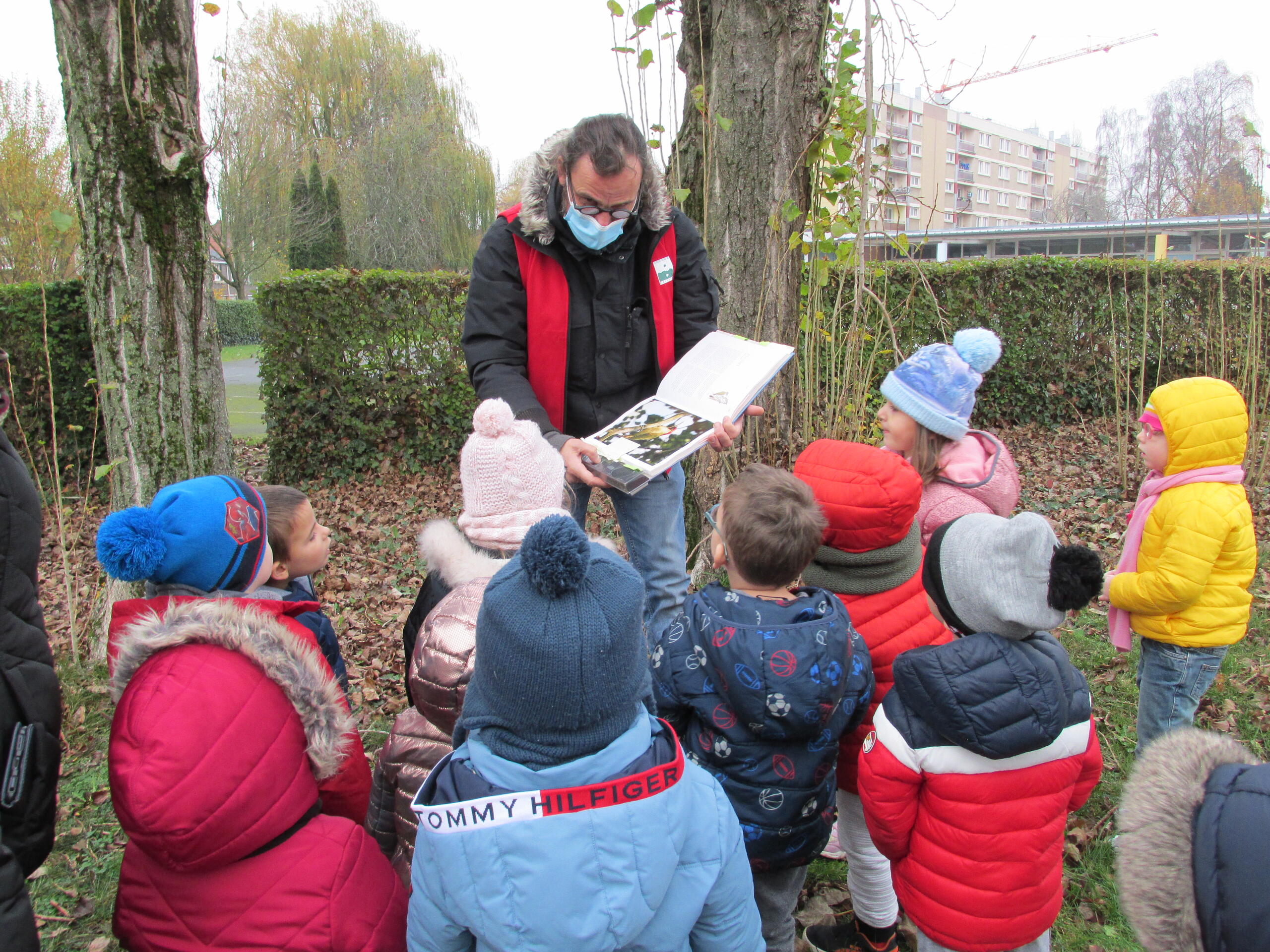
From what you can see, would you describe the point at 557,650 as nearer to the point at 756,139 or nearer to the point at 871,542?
the point at 871,542

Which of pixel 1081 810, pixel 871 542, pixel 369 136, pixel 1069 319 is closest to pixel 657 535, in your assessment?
pixel 871 542

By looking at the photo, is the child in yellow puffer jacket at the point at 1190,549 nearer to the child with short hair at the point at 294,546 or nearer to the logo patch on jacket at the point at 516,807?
the logo patch on jacket at the point at 516,807

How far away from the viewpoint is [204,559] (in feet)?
5.30

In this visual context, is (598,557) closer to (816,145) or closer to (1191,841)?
A: (1191,841)

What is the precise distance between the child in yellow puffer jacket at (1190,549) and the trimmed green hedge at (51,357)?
22.6 ft

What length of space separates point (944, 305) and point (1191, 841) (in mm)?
7916

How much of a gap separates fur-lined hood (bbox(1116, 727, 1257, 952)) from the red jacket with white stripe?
59cm

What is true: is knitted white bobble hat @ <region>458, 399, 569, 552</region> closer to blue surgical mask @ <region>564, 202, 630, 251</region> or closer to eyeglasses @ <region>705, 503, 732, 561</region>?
eyeglasses @ <region>705, 503, 732, 561</region>

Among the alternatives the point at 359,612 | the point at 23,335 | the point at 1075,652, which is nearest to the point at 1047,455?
the point at 1075,652

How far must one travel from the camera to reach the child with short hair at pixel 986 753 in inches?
63.1

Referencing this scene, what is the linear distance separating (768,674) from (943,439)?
1233 millimetres

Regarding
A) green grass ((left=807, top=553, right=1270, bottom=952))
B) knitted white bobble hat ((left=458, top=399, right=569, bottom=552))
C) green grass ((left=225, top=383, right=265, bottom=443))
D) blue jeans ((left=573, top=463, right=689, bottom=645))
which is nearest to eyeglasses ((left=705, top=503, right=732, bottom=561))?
knitted white bobble hat ((left=458, top=399, right=569, bottom=552))

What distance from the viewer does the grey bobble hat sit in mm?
1535

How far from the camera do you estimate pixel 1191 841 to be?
959 mm
